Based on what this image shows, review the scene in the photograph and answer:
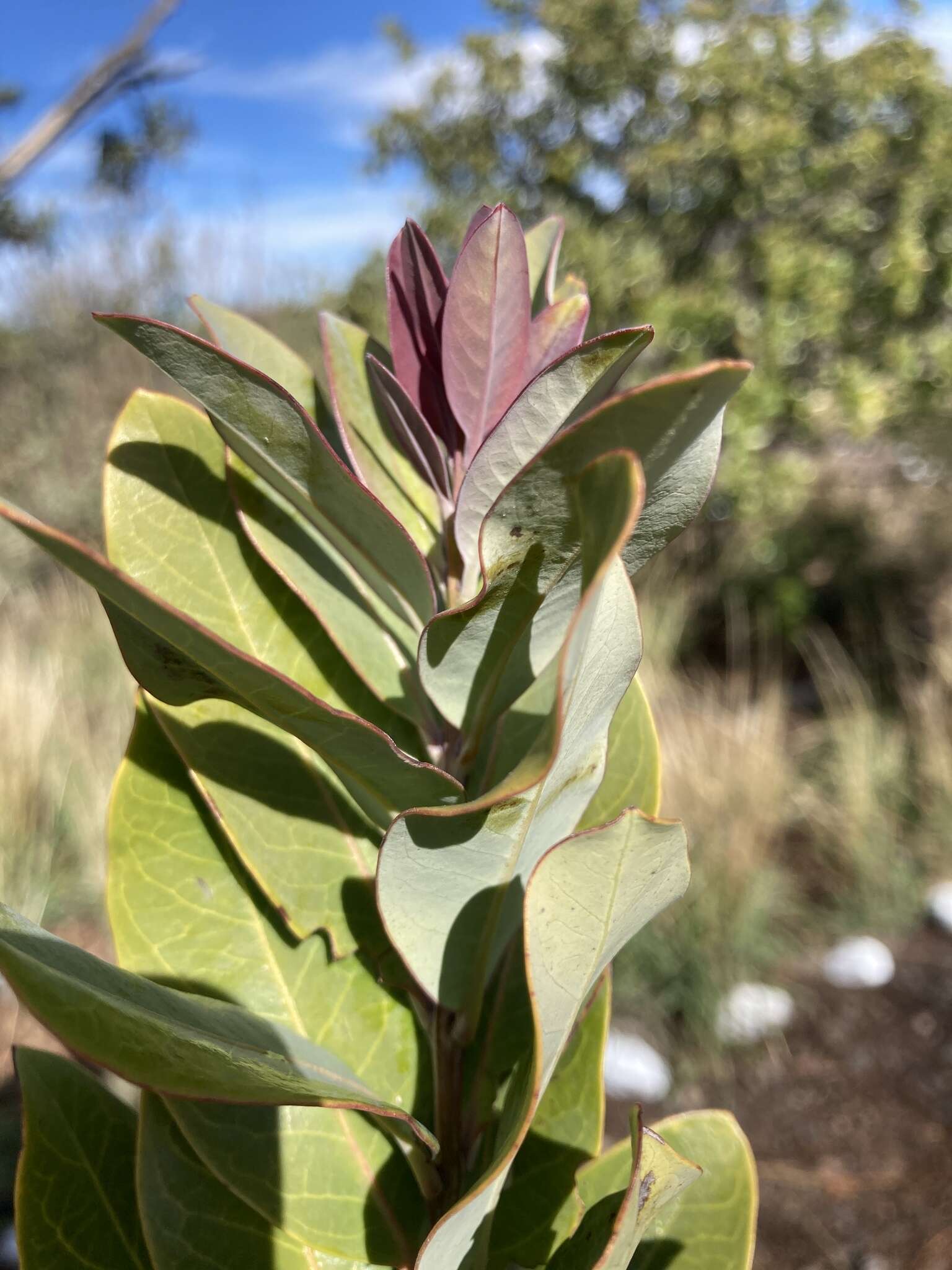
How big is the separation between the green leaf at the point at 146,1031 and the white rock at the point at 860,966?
3.10 meters

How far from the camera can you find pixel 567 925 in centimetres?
44

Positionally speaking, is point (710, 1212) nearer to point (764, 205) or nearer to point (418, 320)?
point (418, 320)

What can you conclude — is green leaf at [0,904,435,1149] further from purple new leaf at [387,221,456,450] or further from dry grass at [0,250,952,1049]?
dry grass at [0,250,952,1049]

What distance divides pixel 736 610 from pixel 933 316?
2186 mm

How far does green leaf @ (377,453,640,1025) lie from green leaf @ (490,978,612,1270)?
121 millimetres

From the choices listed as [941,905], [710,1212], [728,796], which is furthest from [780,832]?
[710,1212]

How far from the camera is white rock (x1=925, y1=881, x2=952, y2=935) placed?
11.1ft

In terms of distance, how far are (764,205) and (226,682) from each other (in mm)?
6391

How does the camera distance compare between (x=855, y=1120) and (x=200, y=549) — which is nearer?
(x=200, y=549)

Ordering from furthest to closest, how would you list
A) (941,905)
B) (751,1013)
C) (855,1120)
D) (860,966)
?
(941,905), (860,966), (751,1013), (855,1120)

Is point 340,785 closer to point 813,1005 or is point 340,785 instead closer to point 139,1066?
point 139,1066

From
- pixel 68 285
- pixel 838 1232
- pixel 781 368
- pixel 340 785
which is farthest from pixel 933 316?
pixel 68 285

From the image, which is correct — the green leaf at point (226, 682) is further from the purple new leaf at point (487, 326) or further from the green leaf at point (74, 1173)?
the green leaf at point (74, 1173)

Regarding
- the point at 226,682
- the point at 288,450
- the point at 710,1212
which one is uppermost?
the point at 288,450
